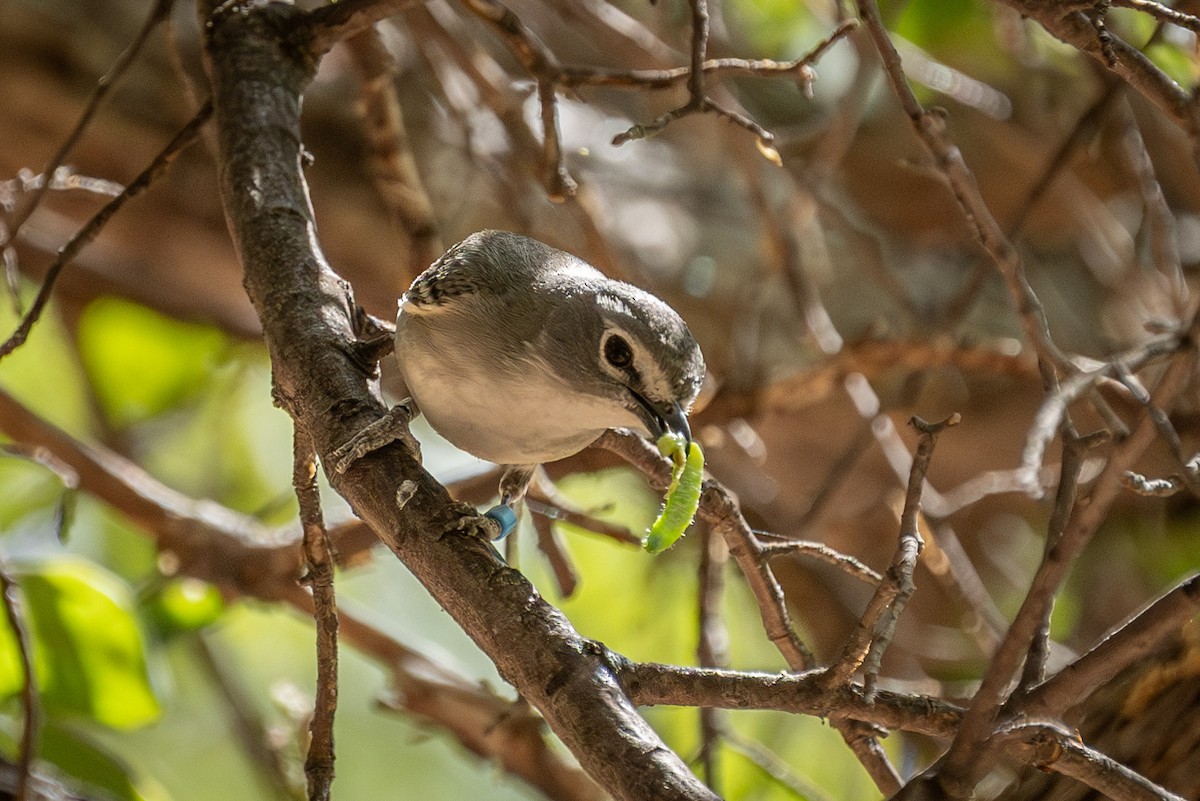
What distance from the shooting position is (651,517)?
3.88 metres

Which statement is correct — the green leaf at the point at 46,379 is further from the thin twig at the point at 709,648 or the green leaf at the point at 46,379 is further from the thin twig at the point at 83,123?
the thin twig at the point at 709,648

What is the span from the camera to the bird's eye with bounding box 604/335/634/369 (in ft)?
5.57

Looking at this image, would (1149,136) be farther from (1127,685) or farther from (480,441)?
(480,441)

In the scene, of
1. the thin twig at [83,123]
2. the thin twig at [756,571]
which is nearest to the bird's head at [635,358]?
the thin twig at [756,571]

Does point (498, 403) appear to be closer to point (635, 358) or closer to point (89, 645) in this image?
point (635, 358)

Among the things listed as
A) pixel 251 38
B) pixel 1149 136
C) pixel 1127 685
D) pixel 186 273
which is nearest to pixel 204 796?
pixel 186 273

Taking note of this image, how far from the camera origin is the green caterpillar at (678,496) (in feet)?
4.42

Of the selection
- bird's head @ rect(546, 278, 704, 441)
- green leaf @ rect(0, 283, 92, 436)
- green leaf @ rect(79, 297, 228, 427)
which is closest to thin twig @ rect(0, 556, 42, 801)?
bird's head @ rect(546, 278, 704, 441)

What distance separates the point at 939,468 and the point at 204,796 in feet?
9.69

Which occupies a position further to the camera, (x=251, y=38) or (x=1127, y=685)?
(x=251, y=38)

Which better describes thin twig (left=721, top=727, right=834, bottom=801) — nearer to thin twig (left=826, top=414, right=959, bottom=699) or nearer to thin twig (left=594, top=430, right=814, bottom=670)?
thin twig (left=594, top=430, right=814, bottom=670)

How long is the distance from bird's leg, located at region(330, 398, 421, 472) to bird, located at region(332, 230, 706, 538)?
0.19 meters

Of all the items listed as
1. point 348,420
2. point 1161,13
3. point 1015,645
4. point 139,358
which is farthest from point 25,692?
point 139,358

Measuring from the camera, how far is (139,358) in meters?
3.42
